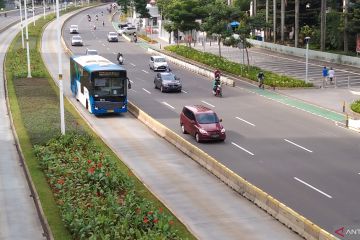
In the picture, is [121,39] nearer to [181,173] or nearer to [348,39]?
[348,39]

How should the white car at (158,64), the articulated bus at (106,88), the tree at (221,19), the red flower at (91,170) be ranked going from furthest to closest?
the tree at (221,19), the white car at (158,64), the articulated bus at (106,88), the red flower at (91,170)

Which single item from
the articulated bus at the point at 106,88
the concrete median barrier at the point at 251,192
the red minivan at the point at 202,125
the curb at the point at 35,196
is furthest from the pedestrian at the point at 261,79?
the curb at the point at 35,196

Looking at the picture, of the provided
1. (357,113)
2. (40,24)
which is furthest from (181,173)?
(40,24)

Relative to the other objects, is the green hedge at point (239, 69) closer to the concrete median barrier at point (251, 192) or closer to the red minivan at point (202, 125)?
the red minivan at point (202, 125)

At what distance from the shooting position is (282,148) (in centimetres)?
3347

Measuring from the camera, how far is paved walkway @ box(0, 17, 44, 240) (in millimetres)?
21828

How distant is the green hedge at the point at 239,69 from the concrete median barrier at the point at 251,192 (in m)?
20.1

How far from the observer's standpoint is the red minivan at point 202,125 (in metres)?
34.7

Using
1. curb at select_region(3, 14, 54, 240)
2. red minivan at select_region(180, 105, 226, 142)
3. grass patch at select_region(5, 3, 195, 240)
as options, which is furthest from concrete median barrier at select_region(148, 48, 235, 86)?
curb at select_region(3, 14, 54, 240)

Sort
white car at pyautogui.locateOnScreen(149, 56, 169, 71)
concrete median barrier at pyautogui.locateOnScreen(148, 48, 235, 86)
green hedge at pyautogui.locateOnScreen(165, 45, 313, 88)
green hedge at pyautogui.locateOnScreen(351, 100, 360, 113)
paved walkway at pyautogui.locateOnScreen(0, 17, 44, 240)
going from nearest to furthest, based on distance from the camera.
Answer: paved walkway at pyautogui.locateOnScreen(0, 17, 44, 240)
green hedge at pyautogui.locateOnScreen(351, 100, 360, 113)
green hedge at pyautogui.locateOnScreen(165, 45, 313, 88)
concrete median barrier at pyautogui.locateOnScreen(148, 48, 235, 86)
white car at pyautogui.locateOnScreen(149, 56, 169, 71)

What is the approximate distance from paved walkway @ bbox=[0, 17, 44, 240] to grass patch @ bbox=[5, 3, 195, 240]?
53cm

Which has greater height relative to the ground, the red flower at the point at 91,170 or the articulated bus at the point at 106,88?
the articulated bus at the point at 106,88

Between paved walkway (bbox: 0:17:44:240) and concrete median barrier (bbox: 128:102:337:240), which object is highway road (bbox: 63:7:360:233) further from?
paved walkway (bbox: 0:17:44:240)

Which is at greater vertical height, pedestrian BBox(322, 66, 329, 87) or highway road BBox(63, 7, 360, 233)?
pedestrian BBox(322, 66, 329, 87)
